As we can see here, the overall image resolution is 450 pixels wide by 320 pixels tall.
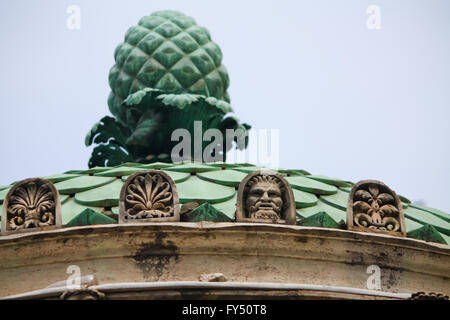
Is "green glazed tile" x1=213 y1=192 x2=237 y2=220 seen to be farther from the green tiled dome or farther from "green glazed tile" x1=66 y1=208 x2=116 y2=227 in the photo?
"green glazed tile" x1=66 y1=208 x2=116 y2=227

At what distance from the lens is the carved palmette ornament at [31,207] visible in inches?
704

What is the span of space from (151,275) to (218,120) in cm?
639

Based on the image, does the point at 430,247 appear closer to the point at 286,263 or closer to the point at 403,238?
the point at 403,238

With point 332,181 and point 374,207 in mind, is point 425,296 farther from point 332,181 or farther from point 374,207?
point 332,181

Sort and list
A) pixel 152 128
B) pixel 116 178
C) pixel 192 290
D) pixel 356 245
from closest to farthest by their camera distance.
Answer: pixel 192 290, pixel 356 245, pixel 116 178, pixel 152 128

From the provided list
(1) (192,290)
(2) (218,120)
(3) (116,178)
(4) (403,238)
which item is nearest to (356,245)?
(4) (403,238)

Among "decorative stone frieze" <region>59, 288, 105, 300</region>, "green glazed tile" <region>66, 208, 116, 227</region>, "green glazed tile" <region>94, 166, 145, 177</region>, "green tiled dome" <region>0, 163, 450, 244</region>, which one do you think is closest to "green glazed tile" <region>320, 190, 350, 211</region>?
"green tiled dome" <region>0, 163, 450, 244</region>

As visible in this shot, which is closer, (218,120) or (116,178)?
(116,178)

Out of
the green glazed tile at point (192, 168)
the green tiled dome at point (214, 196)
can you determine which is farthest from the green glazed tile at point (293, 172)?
the green glazed tile at point (192, 168)

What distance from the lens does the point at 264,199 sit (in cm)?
1794

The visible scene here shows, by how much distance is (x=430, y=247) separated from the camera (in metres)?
18.1

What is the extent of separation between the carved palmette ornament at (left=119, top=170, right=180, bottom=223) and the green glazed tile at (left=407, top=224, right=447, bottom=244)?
3.14 metres

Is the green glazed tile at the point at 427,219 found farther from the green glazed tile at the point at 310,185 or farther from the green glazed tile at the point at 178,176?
the green glazed tile at the point at 178,176

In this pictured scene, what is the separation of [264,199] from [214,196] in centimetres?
116
